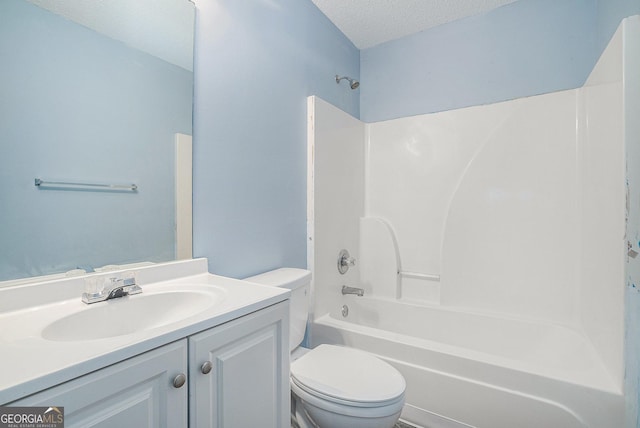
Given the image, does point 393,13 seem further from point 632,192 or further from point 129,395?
point 129,395

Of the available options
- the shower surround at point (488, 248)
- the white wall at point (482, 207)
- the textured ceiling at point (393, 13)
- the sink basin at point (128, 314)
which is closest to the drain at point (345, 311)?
the shower surround at point (488, 248)

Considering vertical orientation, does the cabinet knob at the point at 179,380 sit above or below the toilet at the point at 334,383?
above

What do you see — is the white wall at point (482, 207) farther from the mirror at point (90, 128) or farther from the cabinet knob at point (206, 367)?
the cabinet knob at point (206, 367)

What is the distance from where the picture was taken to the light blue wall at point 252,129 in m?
1.26

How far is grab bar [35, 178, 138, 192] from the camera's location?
85cm

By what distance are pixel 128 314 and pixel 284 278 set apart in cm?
66

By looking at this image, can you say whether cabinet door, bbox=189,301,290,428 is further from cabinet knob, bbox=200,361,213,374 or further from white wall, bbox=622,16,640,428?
white wall, bbox=622,16,640,428

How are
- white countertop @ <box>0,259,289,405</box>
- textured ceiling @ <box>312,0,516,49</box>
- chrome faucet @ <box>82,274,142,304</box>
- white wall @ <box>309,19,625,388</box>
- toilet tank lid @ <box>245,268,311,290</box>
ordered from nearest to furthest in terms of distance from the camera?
white countertop @ <box>0,259,289,405</box> < chrome faucet @ <box>82,274,142,304</box> < toilet tank lid @ <box>245,268,311,290</box> < white wall @ <box>309,19,625,388</box> < textured ceiling @ <box>312,0,516,49</box>

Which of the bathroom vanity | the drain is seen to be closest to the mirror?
the bathroom vanity

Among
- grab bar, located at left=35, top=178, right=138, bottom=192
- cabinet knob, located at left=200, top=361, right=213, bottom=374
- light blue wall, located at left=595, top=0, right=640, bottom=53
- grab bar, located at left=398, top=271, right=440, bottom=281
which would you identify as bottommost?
grab bar, located at left=398, top=271, right=440, bottom=281

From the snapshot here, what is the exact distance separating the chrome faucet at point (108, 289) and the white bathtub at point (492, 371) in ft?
3.56

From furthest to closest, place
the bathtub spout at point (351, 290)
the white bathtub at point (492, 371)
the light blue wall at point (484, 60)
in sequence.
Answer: the bathtub spout at point (351, 290) → the light blue wall at point (484, 60) → the white bathtub at point (492, 371)

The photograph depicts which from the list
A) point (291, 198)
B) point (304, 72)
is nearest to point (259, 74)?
point (304, 72)

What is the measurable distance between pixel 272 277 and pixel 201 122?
2.53ft
